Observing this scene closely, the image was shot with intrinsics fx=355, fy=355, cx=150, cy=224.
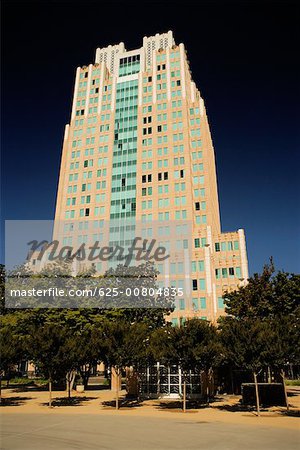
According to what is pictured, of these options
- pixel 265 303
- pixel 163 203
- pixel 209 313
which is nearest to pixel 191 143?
pixel 163 203

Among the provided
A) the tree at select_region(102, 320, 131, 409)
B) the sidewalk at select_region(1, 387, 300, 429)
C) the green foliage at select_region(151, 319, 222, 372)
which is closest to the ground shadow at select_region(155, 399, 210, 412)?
the sidewalk at select_region(1, 387, 300, 429)

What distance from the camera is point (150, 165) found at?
79.7 metres

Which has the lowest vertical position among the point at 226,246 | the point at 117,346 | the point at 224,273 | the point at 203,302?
the point at 117,346

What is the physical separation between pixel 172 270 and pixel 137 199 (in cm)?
1832

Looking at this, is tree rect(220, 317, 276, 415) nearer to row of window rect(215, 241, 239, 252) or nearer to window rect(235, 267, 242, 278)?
window rect(235, 267, 242, 278)

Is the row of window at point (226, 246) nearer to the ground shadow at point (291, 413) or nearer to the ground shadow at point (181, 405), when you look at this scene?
the ground shadow at point (181, 405)

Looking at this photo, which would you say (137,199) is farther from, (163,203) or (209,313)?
(209,313)

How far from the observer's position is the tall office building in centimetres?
6685

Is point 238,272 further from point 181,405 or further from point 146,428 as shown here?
point 146,428

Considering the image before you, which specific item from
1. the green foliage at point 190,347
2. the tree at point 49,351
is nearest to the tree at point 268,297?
the green foliage at point 190,347

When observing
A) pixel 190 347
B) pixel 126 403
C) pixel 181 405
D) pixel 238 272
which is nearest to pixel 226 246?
pixel 238 272

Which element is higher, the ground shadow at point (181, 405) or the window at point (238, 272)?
the window at point (238, 272)

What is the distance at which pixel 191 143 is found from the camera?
261 ft

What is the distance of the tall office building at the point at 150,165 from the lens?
66.9 metres
